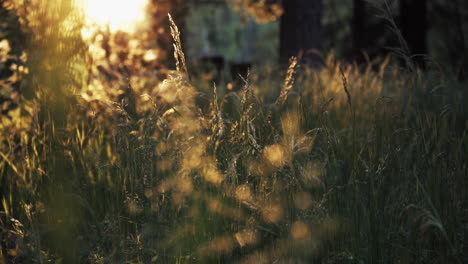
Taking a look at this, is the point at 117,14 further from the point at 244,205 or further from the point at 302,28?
the point at 302,28

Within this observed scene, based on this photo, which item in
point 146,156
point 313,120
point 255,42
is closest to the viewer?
point 146,156

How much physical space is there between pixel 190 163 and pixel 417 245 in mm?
1111

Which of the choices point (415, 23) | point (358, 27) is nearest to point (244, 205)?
point (415, 23)

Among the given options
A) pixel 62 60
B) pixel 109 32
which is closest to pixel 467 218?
pixel 62 60

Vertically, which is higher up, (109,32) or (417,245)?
(109,32)

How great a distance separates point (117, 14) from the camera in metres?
4.65

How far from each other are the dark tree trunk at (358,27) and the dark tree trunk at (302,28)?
206 inches

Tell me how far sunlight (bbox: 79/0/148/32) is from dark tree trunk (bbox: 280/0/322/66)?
292 cm

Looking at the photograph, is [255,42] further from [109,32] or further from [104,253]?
[104,253]

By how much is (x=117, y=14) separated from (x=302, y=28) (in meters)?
3.47

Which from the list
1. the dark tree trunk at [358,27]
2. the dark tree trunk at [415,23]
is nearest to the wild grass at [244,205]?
the dark tree trunk at [415,23]

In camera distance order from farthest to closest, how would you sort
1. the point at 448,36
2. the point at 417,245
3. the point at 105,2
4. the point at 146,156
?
the point at 448,36 < the point at 105,2 < the point at 146,156 < the point at 417,245

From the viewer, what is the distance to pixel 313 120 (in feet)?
10.4

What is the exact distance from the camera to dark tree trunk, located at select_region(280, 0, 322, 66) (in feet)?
24.2
